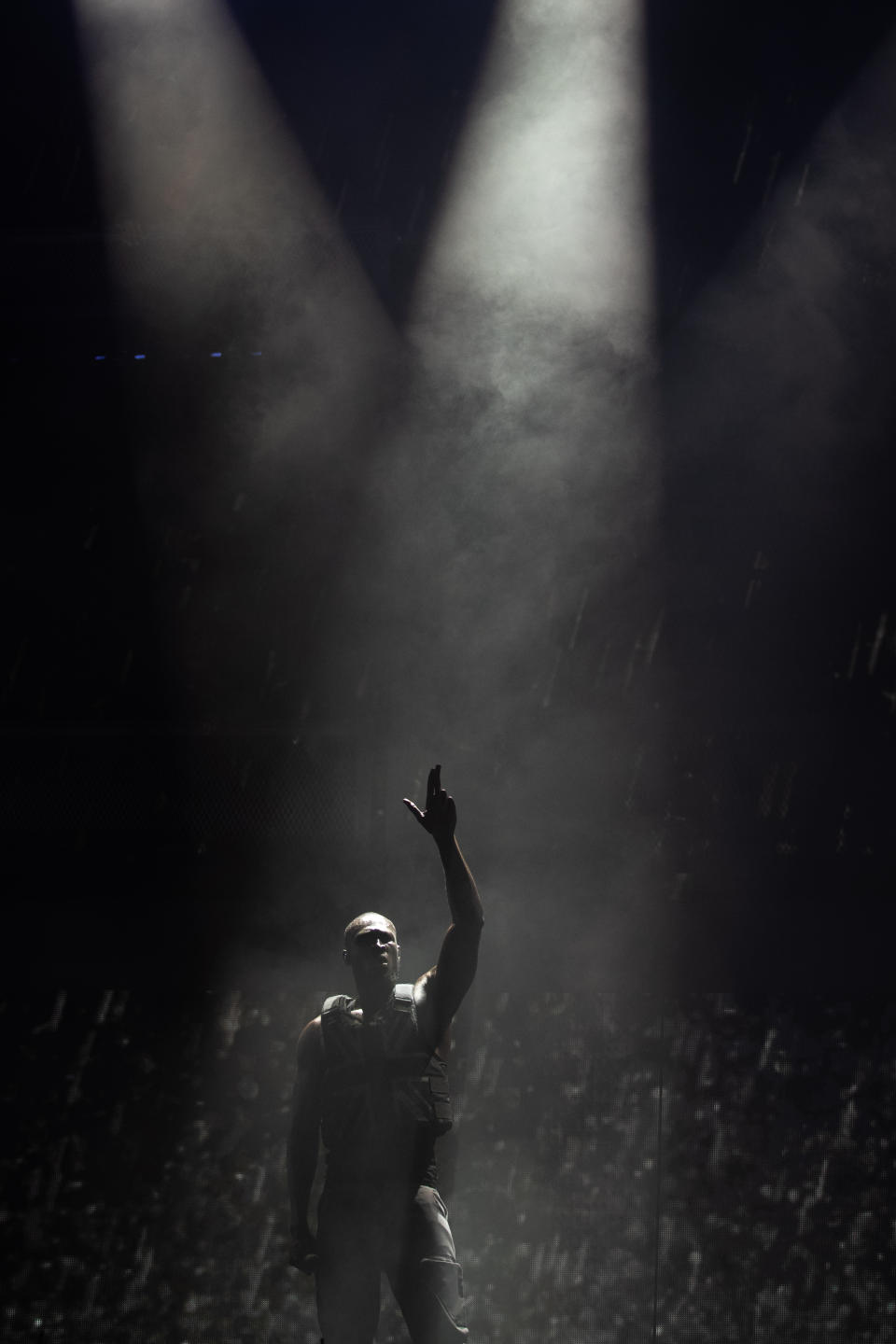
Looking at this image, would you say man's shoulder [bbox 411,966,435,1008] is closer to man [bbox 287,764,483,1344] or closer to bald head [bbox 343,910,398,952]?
man [bbox 287,764,483,1344]

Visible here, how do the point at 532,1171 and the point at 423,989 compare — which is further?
the point at 532,1171

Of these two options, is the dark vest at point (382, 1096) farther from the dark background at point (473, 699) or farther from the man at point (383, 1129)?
the dark background at point (473, 699)

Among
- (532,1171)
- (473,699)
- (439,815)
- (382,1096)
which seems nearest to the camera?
(439,815)

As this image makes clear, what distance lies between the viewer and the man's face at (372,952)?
286 centimetres

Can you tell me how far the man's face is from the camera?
2.86 m

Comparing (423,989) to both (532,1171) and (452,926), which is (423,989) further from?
(532,1171)

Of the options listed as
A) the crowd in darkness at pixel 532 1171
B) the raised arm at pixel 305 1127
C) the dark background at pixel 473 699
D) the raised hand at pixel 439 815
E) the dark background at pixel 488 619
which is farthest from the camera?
the dark background at pixel 488 619

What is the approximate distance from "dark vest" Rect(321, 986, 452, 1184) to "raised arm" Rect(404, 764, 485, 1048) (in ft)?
0.24

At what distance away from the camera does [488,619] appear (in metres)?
4.38

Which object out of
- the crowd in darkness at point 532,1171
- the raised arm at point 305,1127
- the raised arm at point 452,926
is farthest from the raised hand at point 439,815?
the crowd in darkness at point 532,1171

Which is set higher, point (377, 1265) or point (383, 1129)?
point (383, 1129)

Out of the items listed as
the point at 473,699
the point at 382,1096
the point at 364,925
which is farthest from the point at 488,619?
the point at 382,1096

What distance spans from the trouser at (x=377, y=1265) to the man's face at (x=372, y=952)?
1.68ft

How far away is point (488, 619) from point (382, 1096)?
2.02 m
